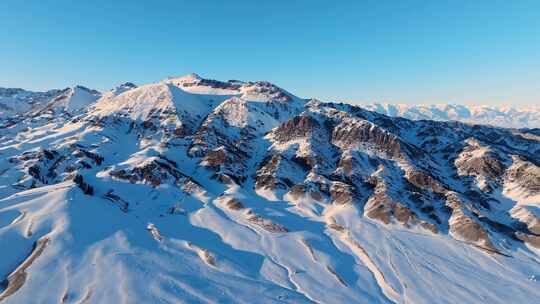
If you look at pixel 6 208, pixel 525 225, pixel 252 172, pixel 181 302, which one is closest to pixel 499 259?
pixel 525 225

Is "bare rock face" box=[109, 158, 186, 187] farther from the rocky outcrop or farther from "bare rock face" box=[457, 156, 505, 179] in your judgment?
"bare rock face" box=[457, 156, 505, 179]

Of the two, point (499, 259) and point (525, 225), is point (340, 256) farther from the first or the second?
point (525, 225)

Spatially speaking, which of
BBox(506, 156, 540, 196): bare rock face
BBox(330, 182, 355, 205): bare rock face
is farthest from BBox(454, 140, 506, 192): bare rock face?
BBox(330, 182, 355, 205): bare rock face

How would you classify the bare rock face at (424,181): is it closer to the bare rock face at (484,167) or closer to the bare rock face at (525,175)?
the bare rock face at (484,167)

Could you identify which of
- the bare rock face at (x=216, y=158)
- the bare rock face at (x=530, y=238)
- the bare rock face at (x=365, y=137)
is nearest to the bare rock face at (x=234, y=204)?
the bare rock face at (x=216, y=158)

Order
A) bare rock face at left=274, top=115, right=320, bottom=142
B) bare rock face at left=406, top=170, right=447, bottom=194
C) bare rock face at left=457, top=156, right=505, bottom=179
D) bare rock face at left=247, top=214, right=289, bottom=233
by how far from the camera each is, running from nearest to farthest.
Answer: bare rock face at left=247, top=214, right=289, bottom=233
bare rock face at left=406, top=170, right=447, bottom=194
bare rock face at left=457, top=156, right=505, bottom=179
bare rock face at left=274, top=115, right=320, bottom=142

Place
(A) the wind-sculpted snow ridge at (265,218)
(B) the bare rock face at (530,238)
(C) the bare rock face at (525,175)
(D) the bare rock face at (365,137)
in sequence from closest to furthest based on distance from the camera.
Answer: (A) the wind-sculpted snow ridge at (265,218) < (B) the bare rock face at (530,238) < (C) the bare rock face at (525,175) < (D) the bare rock face at (365,137)

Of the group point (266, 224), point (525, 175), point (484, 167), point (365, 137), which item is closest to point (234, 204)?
point (266, 224)

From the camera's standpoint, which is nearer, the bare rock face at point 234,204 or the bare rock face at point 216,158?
the bare rock face at point 234,204
